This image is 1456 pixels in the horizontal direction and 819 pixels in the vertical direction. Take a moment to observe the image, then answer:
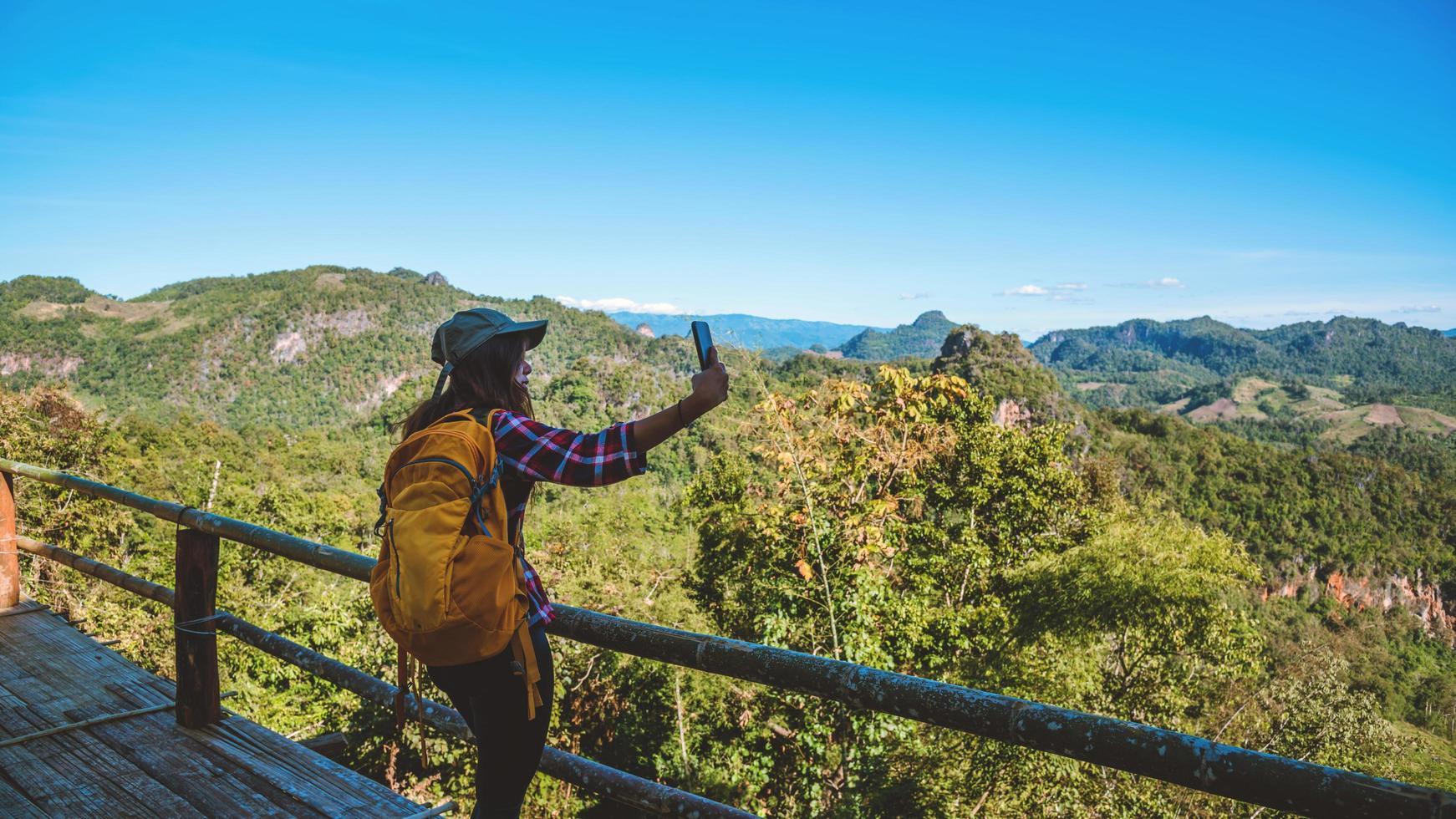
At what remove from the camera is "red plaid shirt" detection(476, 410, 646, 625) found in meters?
1.51

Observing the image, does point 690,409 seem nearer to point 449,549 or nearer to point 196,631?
Result: point 449,549

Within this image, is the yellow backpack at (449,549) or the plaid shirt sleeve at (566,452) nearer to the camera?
the yellow backpack at (449,549)

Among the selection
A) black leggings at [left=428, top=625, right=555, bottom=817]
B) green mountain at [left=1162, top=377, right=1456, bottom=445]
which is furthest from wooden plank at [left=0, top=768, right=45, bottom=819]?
green mountain at [left=1162, top=377, right=1456, bottom=445]

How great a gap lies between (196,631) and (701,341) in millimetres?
2337

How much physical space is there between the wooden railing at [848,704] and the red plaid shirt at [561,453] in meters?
0.49

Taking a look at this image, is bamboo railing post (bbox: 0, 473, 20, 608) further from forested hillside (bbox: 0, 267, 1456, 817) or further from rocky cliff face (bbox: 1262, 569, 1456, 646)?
rocky cliff face (bbox: 1262, 569, 1456, 646)

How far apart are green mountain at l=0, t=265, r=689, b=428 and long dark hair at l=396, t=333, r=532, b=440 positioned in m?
114

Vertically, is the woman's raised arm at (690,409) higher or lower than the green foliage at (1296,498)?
higher

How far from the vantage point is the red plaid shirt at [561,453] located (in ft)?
4.94

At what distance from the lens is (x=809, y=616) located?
898 cm

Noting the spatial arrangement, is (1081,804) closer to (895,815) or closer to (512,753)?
(895,815)

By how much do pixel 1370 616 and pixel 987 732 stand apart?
85.8m

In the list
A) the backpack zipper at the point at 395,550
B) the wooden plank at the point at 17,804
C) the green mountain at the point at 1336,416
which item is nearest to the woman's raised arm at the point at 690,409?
the backpack zipper at the point at 395,550

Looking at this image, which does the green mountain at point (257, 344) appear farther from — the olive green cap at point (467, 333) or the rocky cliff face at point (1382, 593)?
the olive green cap at point (467, 333)
